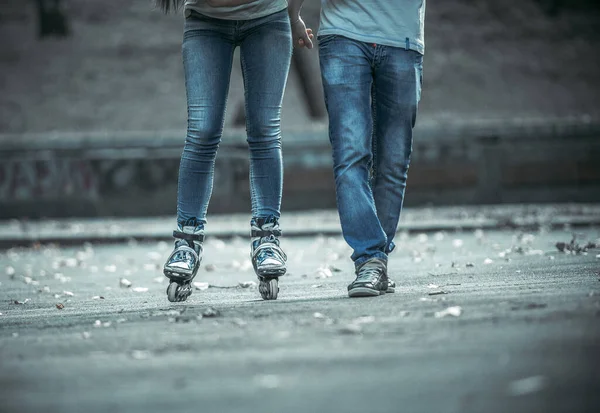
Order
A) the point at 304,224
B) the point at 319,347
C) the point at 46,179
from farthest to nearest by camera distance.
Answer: the point at 46,179 < the point at 304,224 < the point at 319,347

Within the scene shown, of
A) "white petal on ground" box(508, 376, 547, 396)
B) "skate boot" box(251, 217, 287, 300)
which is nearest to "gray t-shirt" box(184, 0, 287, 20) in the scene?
"skate boot" box(251, 217, 287, 300)

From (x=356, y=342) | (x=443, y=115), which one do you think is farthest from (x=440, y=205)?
(x=443, y=115)

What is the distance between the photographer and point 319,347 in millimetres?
3752

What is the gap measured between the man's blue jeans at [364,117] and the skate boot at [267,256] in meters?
0.34

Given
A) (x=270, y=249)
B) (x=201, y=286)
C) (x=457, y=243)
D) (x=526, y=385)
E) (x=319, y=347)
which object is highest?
(x=457, y=243)

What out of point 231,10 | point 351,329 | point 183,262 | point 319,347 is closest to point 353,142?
point 231,10

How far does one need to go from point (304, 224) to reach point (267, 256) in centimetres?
840

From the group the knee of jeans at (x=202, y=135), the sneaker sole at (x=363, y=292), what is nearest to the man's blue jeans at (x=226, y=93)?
the knee of jeans at (x=202, y=135)

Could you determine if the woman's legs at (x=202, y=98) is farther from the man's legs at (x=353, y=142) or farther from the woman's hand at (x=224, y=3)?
the man's legs at (x=353, y=142)

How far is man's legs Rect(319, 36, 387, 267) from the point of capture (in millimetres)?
5539

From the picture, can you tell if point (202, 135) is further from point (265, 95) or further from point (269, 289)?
point (269, 289)

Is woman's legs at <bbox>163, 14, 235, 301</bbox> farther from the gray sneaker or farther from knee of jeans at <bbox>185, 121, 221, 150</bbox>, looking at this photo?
the gray sneaker

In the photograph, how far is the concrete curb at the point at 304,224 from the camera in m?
12.7

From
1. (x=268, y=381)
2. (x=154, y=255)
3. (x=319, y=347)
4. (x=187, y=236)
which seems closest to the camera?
(x=268, y=381)
